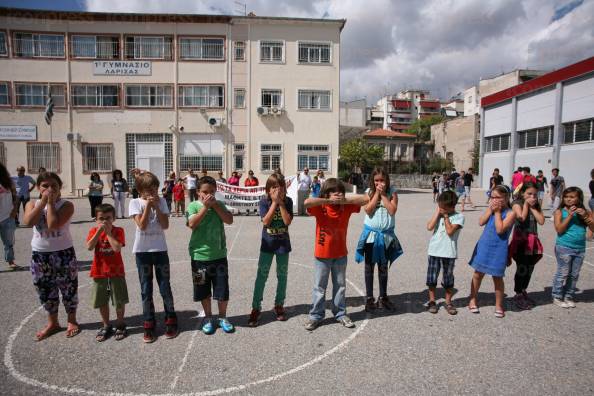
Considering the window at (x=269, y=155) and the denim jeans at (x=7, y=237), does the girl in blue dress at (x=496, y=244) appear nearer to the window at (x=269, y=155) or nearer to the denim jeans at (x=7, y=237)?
the denim jeans at (x=7, y=237)

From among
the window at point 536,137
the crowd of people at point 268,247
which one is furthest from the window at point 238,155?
the crowd of people at point 268,247

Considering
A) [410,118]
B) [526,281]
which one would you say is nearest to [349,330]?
[526,281]

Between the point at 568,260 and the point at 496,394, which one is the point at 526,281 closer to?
the point at 568,260

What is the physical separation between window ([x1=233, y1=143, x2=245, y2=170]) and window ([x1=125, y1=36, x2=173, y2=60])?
7.95 meters

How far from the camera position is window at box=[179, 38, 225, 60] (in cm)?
2673

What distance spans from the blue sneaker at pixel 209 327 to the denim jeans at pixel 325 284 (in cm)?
114

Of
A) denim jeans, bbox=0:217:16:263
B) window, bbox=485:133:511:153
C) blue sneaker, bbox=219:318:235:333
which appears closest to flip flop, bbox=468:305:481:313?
blue sneaker, bbox=219:318:235:333

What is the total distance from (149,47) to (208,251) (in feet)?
88.7

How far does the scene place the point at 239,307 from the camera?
5.07 metres

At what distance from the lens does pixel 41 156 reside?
26406mm

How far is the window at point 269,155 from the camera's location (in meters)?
27.5

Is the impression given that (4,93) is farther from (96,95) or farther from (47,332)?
(47,332)

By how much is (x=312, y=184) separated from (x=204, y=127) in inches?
523

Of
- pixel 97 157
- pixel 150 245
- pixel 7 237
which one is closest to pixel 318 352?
pixel 150 245
